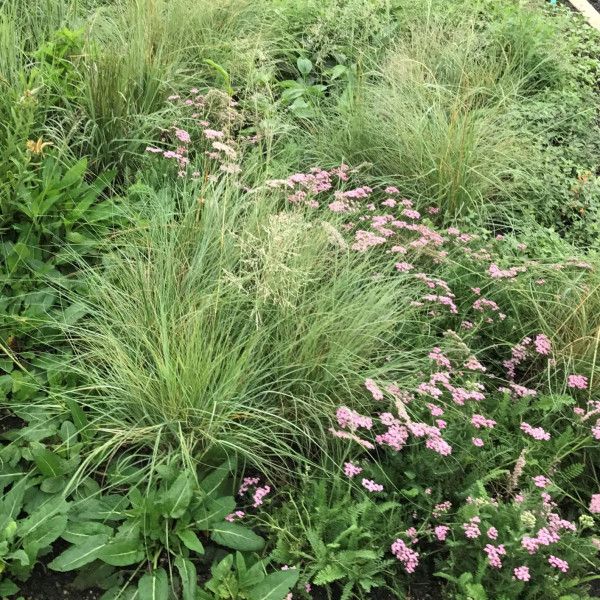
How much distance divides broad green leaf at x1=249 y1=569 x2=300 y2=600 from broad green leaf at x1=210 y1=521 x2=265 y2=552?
13 cm

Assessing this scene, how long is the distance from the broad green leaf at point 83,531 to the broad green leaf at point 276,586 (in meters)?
0.49

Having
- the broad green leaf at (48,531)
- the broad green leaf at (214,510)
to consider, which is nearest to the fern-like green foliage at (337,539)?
the broad green leaf at (214,510)

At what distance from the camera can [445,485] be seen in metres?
2.10

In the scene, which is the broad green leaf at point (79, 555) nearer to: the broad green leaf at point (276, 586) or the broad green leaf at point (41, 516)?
the broad green leaf at point (41, 516)

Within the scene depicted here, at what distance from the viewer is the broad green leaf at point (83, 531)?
1818 mm

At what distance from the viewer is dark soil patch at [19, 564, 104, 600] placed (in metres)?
1.82

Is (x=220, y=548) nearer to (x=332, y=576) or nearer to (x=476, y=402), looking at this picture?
(x=332, y=576)

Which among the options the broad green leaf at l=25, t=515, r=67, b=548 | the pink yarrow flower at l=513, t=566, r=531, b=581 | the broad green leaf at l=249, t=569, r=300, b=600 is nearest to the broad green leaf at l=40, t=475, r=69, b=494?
the broad green leaf at l=25, t=515, r=67, b=548

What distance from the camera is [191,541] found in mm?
1833

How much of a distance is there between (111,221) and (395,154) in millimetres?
1707

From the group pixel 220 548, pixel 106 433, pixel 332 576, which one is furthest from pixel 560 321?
pixel 106 433

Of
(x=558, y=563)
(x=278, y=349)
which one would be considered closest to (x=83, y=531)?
(x=278, y=349)

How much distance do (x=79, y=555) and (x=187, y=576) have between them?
12.8 inches

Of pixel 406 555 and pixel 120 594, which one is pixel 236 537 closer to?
pixel 120 594
